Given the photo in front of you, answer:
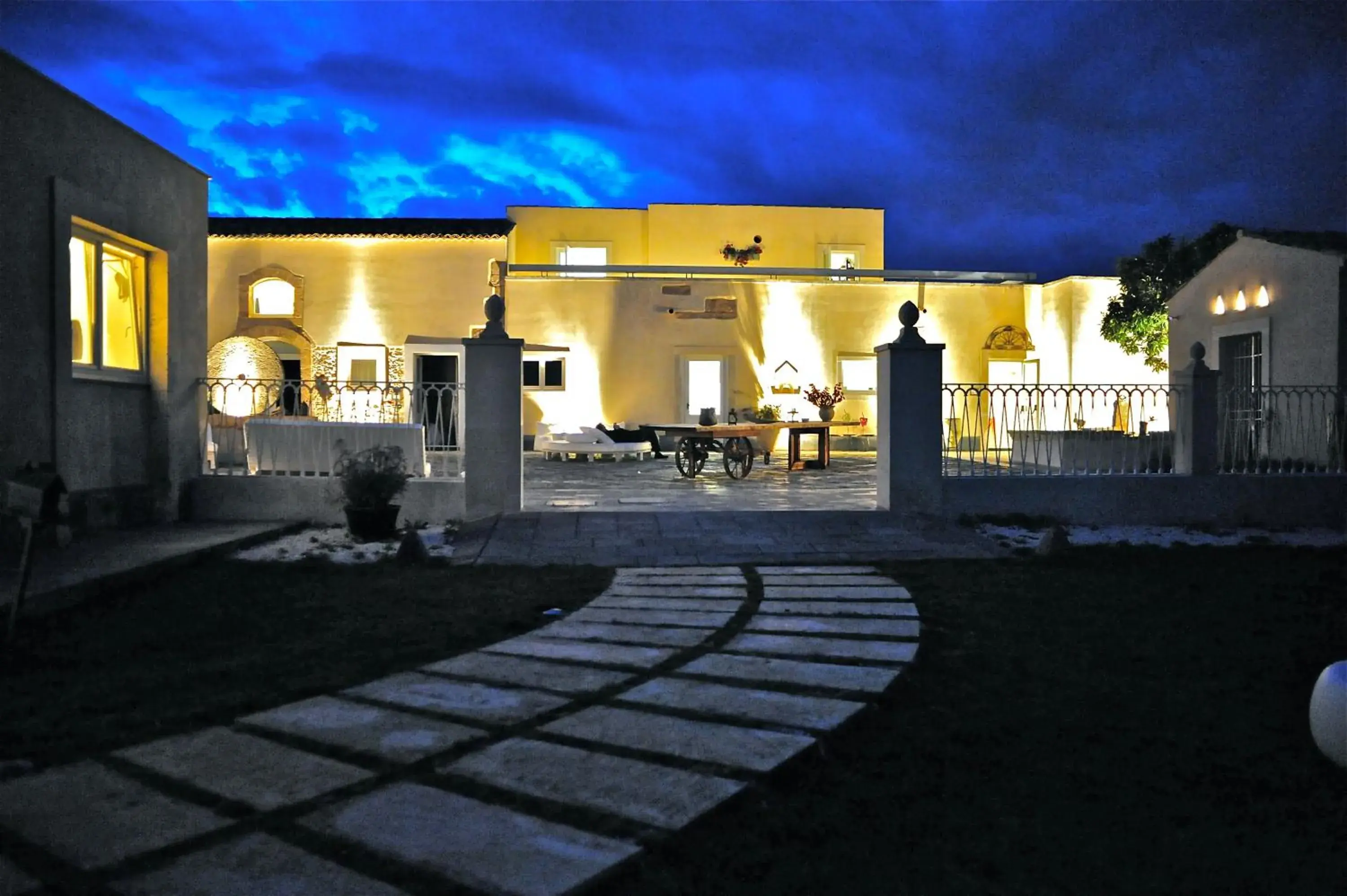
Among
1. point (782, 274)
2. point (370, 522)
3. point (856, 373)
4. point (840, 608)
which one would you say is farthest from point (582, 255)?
point (840, 608)

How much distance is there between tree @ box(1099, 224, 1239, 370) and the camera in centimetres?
1583

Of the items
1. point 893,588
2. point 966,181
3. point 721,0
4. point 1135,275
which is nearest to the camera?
point 893,588

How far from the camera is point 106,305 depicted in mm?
6734

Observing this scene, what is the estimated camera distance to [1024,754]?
7.48 feet

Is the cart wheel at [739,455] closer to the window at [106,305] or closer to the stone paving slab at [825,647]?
the window at [106,305]

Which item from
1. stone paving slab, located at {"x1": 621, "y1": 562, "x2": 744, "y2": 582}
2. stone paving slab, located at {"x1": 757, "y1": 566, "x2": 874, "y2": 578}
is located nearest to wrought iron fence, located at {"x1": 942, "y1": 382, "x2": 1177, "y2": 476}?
stone paving slab, located at {"x1": 757, "y1": 566, "x2": 874, "y2": 578}

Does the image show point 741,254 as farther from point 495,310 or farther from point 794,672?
point 794,672

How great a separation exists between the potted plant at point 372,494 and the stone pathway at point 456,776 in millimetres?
3497

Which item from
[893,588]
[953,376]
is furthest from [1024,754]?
[953,376]

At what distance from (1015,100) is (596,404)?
29.7 ft

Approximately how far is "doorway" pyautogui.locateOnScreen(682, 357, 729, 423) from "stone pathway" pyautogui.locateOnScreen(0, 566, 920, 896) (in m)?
13.5

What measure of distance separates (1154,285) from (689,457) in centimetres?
1026

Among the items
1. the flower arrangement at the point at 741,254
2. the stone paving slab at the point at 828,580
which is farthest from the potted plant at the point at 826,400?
the stone paving slab at the point at 828,580

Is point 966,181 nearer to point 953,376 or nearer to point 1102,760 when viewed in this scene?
point 953,376
